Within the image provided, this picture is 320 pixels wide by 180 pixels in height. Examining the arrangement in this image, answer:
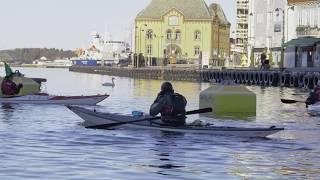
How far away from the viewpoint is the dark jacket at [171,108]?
28.6m

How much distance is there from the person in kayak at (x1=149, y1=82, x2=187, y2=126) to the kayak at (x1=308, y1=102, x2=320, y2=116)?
1487 centimetres

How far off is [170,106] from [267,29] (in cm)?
11210

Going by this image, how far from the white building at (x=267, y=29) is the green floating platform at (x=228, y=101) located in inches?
3330

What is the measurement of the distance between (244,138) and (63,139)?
19.4 feet

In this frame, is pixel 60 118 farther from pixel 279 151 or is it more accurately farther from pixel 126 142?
pixel 279 151

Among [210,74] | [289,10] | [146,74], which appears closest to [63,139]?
[210,74]

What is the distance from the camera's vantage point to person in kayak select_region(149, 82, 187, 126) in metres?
28.6

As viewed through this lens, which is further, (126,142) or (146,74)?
(146,74)

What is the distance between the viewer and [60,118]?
39.2 meters

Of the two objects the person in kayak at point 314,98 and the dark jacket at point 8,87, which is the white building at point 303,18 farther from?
the dark jacket at point 8,87

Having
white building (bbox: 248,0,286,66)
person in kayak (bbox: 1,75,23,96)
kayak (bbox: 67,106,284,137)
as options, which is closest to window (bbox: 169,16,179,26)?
white building (bbox: 248,0,286,66)

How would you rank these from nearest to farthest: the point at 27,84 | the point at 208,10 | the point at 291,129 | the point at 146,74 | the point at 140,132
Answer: the point at 140,132 < the point at 291,129 < the point at 27,84 < the point at 146,74 < the point at 208,10

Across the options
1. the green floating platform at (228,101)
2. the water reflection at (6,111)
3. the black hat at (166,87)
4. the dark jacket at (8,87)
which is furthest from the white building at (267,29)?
the black hat at (166,87)

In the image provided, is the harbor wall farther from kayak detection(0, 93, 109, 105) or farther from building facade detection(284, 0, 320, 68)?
kayak detection(0, 93, 109, 105)
